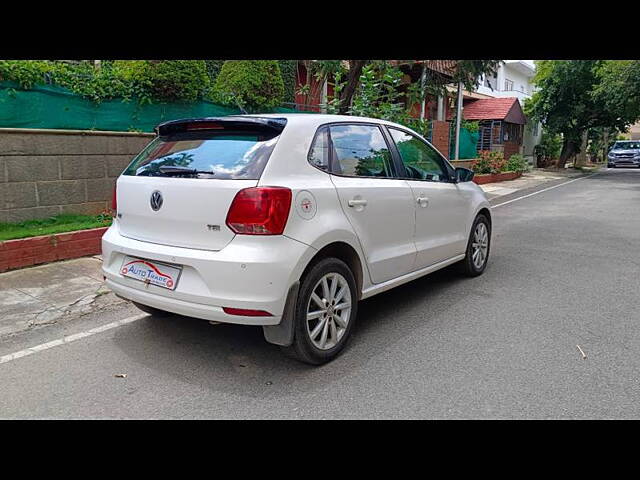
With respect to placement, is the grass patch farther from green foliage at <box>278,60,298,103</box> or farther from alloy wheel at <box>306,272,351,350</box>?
green foliage at <box>278,60,298,103</box>

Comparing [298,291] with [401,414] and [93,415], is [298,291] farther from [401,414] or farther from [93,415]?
[93,415]

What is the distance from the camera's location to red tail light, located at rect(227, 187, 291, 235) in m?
3.17

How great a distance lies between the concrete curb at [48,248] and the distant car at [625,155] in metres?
35.5

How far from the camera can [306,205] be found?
11.2ft

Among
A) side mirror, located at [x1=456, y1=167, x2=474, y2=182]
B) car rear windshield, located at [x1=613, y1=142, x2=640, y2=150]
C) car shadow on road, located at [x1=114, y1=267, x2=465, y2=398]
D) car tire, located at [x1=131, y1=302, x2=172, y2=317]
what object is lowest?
car shadow on road, located at [x1=114, y1=267, x2=465, y2=398]

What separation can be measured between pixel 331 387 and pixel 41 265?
4.19 meters

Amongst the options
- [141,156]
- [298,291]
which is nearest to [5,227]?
[141,156]

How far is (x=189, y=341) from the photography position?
13.1 ft

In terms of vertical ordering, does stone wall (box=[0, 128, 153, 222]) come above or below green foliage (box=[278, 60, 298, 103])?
below

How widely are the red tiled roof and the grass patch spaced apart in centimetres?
2438

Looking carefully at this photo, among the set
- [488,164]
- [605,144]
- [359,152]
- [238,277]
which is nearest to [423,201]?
[359,152]

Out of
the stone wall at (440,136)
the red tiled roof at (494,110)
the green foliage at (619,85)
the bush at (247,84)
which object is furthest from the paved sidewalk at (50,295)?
the red tiled roof at (494,110)

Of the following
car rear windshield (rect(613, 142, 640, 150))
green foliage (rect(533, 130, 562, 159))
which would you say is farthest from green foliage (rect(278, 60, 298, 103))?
car rear windshield (rect(613, 142, 640, 150))
